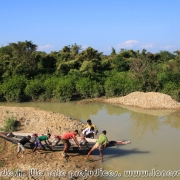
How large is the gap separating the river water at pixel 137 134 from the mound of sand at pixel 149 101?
74 cm

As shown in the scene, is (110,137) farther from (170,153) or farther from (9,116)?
(9,116)

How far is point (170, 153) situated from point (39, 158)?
4.95m

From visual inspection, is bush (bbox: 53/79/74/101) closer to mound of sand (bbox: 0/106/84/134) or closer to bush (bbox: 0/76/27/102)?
bush (bbox: 0/76/27/102)

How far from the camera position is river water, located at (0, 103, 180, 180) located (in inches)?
325

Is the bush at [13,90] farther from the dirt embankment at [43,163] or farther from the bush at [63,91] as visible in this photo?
the dirt embankment at [43,163]

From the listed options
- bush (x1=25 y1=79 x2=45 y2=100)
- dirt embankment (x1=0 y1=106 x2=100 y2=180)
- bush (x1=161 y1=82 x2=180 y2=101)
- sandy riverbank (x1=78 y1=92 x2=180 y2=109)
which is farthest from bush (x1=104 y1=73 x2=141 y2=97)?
dirt embankment (x1=0 y1=106 x2=100 y2=180)

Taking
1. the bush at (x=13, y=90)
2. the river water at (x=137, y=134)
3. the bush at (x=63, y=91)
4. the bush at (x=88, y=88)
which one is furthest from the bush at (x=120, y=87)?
the bush at (x=13, y=90)

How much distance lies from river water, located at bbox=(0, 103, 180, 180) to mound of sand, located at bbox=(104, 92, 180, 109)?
29.2 inches

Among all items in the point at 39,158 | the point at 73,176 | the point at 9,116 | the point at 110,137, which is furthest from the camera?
the point at 9,116

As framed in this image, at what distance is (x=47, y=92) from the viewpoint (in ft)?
64.6

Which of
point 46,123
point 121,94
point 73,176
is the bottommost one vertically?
point 73,176

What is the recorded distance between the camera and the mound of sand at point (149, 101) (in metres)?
16.5

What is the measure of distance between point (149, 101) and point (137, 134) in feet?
20.1

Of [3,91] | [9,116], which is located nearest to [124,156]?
[9,116]
